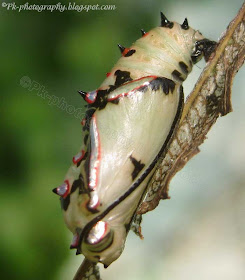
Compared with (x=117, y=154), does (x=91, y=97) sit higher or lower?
higher

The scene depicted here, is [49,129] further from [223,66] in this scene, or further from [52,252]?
[223,66]

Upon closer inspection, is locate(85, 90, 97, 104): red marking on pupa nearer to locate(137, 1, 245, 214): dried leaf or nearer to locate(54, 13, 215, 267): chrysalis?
locate(54, 13, 215, 267): chrysalis

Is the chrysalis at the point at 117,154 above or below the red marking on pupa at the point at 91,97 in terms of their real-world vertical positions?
below

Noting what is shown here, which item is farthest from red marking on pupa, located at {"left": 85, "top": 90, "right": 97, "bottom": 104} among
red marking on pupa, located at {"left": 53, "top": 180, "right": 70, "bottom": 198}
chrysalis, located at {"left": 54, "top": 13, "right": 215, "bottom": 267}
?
red marking on pupa, located at {"left": 53, "top": 180, "right": 70, "bottom": 198}

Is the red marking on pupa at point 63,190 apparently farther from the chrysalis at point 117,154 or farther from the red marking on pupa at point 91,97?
the red marking on pupa at point 91,97

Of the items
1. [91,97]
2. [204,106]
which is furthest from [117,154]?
[204,106]

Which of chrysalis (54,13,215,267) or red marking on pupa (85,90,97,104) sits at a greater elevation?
red marking on pupa (85,90,97,104)

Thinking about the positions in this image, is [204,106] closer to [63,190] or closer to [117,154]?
[117,154]

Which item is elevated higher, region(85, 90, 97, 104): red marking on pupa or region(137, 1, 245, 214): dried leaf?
region(85, 90, 97, 104): red marking on pupa

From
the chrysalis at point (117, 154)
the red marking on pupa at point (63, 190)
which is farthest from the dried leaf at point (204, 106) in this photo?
the red marking on pupa at point (63, 190)

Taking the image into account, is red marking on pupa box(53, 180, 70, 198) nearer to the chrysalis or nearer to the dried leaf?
the chrysalis

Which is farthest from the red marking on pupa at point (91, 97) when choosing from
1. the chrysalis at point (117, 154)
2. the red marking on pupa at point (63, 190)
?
the red marking on pupa at point (63, 190)

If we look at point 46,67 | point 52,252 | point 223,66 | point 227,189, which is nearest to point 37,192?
point 52,252
